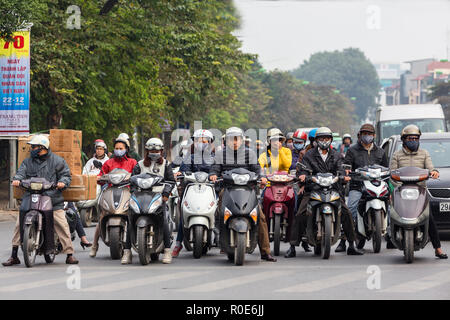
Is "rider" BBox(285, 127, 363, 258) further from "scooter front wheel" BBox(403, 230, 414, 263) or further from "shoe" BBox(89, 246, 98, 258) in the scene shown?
"shoe" BBox(89, 246, 98, 258)

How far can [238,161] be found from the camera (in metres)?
11.6

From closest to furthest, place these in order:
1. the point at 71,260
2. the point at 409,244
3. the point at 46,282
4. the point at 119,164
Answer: the point at 46,282 → the point at 409,244 → the point at 71,260 → the point at 119,164

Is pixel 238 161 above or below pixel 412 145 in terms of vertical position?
below

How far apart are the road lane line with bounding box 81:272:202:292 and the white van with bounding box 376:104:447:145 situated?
1772 centimetres

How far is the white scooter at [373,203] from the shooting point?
1209cm

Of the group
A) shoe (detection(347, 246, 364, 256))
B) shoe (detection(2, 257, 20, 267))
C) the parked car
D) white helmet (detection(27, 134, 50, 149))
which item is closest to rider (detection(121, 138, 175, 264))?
white helmet (detection(27, 134, 50, 149))

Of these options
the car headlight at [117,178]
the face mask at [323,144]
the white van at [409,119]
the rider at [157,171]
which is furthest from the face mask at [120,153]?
the white van at [409,119]

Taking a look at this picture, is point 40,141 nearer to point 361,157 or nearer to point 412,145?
point 361,157

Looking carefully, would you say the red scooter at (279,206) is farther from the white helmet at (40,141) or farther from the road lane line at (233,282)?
the white helmet at (40,141)

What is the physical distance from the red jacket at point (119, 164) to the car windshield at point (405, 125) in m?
16.1

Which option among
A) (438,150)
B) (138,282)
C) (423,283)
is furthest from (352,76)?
(138,282)

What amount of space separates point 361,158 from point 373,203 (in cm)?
81

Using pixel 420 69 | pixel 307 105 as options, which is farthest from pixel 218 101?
pixel 420 69
